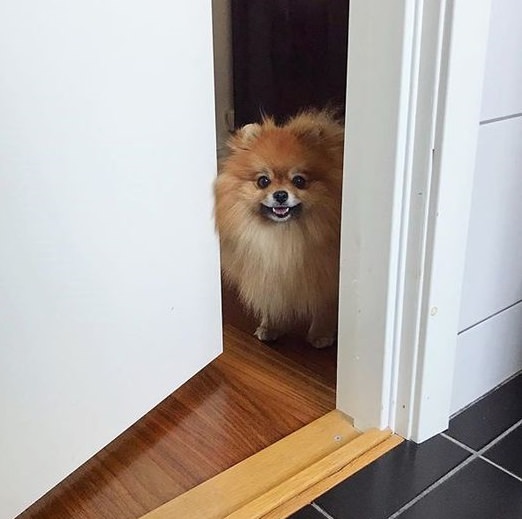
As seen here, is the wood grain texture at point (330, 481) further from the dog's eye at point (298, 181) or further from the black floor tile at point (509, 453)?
the dog's eye at point (298, 181)

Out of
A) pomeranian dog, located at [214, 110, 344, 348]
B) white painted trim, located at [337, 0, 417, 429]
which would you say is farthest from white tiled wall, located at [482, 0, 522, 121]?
pomeranian dog, located at [214, 110, 344, 348]

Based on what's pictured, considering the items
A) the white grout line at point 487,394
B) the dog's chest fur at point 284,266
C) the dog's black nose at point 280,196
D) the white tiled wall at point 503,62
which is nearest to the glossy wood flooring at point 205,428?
the dog's chest fur at point 284,266

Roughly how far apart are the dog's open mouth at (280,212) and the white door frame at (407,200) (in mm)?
246

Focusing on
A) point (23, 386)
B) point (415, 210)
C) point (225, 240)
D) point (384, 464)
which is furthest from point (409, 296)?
point (23, 386)

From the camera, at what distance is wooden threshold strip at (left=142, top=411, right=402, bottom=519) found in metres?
1.00

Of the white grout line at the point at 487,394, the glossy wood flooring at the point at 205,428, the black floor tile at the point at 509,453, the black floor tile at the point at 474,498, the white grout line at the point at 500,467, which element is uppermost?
the white grout line at the point at 487,394

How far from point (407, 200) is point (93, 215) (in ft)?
1.48

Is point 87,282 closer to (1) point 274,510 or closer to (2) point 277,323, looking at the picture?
(1) point 274,510

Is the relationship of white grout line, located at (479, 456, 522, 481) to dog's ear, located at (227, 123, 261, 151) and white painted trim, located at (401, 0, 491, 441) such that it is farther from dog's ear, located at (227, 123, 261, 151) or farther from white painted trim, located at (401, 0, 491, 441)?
dog's ear, located at (227, 123, 261, 151)

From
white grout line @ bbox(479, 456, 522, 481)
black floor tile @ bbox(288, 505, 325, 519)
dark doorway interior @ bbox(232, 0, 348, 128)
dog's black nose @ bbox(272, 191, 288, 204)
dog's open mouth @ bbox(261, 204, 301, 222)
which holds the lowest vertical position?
white grout line @ bbox(479, 456, 522, 481)

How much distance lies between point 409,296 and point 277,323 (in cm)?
49

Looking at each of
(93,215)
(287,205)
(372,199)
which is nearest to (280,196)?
(287,205)

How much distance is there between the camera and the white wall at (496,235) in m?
0.99

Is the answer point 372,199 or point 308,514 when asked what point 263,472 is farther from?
point 372,199
